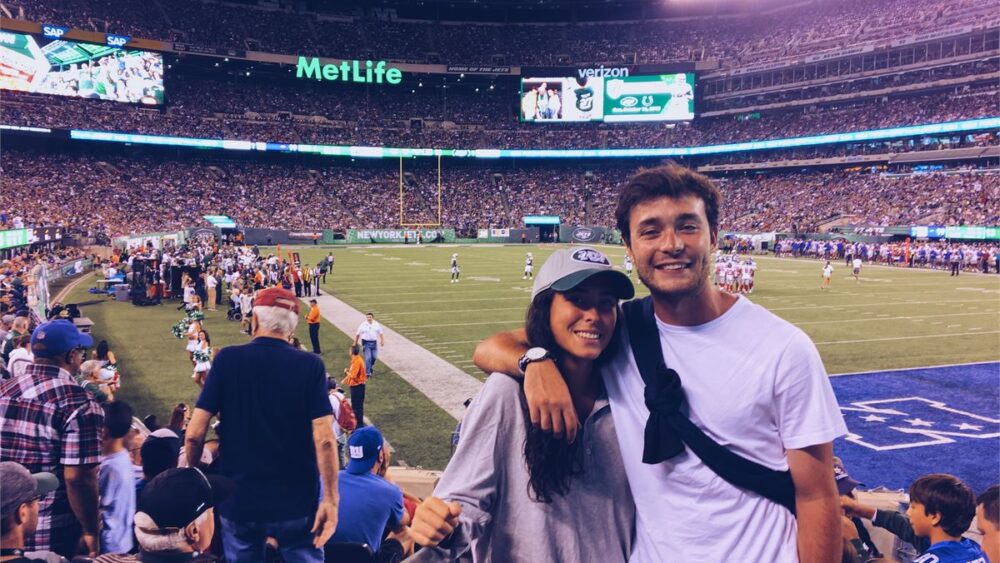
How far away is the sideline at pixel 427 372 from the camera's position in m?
11.6

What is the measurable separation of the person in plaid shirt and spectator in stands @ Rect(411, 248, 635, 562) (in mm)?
2618

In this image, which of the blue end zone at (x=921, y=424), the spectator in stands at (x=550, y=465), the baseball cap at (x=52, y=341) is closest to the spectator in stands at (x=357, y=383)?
the baseball cap at (x=52, y=341)

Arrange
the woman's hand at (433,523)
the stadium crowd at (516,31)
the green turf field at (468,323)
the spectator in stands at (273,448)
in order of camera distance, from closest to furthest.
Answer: the woman's hand at (433,523) → the spectator in stands at (273,448) → the green turf field at (468,323) → the stadium crowd at (516,31)

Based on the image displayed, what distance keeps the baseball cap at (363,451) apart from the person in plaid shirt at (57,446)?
135 centimetres

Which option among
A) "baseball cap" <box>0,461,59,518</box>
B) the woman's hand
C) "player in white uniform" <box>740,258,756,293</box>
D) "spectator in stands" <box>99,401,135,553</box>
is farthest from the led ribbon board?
"baseball cap" <box>0,461,59,518</box>

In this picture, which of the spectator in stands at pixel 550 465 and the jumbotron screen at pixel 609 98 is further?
the jumbotron screen at pixel 609 98

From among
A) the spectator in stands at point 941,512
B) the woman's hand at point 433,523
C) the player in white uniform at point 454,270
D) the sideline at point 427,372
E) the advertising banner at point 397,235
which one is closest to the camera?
the woman's hand at point 433,523

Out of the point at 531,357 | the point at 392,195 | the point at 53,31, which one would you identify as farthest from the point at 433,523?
the point at 392,195

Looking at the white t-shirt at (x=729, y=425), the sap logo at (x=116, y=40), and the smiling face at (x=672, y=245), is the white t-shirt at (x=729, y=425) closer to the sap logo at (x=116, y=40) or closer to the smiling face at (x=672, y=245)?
the smiling face at (x=672, y=245)

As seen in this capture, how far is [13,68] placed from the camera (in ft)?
154

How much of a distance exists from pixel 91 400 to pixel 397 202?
61.8m

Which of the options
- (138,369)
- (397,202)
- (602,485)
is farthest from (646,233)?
(397,202)

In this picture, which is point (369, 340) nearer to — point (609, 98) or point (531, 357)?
point (531, 357)

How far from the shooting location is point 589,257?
87.4 inches
